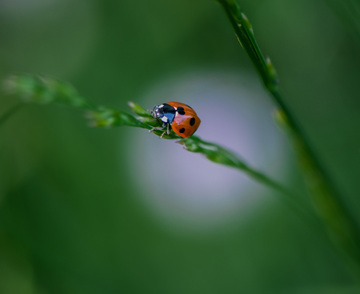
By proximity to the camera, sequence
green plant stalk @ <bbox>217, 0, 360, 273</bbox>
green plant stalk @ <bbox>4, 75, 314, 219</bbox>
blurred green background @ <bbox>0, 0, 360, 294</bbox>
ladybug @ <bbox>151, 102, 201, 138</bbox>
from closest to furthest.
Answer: green plant stalk @ <bbox>4, 75, 314, 219</bbox> → green plant stalk @ <bbox>217, 0, 360, 273</bbox> → ladybug @ <bbox>151, 102, 201, 138</bbox> → blurred green background @ <bbox>0, 0, 360, 294</bbox>

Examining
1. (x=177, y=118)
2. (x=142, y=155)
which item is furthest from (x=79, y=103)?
(x=142, y=155)

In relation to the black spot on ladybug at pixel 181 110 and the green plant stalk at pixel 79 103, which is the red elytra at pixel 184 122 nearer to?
the black spot on ladybug at pixel 181 110

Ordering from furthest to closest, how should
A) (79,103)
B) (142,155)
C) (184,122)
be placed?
(142,155), (184,122), (79,103)

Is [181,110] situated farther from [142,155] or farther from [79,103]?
[142,155]

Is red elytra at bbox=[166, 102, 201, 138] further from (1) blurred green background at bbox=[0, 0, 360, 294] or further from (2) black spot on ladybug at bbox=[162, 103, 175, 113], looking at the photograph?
(1) blurred green background at bbox=[0, 0, 360, 294]

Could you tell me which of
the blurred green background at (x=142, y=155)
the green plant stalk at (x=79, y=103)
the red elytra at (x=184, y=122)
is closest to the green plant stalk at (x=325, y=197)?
the green plant stalk at (x=79, y=103)

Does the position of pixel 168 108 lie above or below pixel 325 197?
above

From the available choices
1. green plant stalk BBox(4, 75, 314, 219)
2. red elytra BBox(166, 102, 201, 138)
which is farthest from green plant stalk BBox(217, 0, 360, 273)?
red elytra BBox(166, 102, 201, 138)
